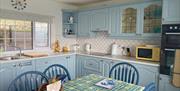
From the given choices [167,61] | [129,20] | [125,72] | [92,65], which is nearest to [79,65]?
[92,65]

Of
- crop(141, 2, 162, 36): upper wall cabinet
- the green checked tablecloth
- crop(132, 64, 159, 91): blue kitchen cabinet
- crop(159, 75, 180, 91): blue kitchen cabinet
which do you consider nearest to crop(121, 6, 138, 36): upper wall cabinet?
crop(141, 2, 162, 36): upper wall cabinet

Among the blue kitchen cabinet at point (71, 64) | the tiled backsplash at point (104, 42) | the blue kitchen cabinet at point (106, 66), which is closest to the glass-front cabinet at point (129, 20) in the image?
the tiled backsplash at point (104, 42)

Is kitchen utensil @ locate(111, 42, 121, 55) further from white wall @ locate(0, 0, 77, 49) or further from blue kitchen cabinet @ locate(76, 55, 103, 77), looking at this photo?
white wall @ locate(0, 0, 77, 49)

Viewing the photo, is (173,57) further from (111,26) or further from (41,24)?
(41,24)

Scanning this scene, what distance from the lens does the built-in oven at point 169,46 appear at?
2285 mm

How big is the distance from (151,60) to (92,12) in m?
1.74

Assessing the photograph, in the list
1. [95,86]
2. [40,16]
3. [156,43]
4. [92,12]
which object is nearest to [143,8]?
[156,43]

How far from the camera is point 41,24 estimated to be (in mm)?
3730

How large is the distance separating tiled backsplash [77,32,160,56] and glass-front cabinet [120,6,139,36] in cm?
31

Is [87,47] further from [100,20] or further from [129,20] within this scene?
[129,20]

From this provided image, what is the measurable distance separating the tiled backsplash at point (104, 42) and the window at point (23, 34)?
1.06 metres

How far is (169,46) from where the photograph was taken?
7.75 ft

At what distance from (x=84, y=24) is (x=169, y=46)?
214 centimetres

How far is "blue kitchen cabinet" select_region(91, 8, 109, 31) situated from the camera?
350cm
